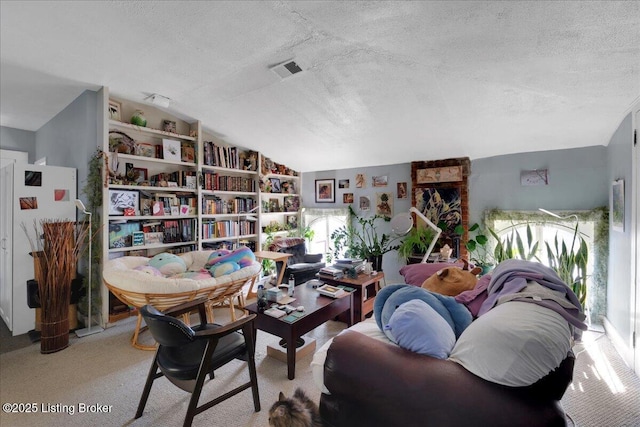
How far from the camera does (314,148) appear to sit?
4.52 metres

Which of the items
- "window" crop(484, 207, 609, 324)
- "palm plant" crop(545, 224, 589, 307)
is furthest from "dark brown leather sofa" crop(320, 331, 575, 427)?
"window" crop(484, 207, 609, 324)

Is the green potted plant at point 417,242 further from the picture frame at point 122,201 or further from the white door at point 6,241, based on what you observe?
the white door at point 6,241

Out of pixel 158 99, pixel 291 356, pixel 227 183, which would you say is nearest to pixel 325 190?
pixel 227 183

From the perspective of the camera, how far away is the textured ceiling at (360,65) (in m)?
1.81

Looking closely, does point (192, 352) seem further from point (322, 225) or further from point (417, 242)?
point (322, 225)

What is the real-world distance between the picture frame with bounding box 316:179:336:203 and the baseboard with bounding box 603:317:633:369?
384cm

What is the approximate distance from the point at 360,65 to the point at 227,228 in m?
3.09

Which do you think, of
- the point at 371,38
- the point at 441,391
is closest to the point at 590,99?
the point at 371,38

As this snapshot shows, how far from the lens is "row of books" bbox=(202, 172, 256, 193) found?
4.26 m

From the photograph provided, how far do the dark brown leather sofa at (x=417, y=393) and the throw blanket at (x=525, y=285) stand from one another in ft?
0.72

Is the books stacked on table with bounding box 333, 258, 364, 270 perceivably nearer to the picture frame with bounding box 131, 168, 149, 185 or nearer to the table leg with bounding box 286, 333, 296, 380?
the table leg with bounding box 286, 333, 296, 380

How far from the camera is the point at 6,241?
3.03m

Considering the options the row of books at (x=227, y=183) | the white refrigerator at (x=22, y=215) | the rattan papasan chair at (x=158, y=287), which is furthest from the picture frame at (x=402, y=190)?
the white refrigerator at (x=22, y=215)

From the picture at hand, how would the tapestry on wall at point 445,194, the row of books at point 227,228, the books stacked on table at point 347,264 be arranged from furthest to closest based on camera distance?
the row of books at point 227,228, the tapestry on wall at point 445,194, the books stacked on table at point 347,264
